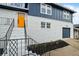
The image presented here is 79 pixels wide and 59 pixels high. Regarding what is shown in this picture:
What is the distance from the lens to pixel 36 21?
2760 mm

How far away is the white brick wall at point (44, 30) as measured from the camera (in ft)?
9.09

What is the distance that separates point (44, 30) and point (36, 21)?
216 millimetres

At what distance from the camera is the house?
8.89 ft

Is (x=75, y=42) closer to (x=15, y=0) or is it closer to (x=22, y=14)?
(x=22, y=14)

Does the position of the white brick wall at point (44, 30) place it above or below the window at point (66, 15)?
below

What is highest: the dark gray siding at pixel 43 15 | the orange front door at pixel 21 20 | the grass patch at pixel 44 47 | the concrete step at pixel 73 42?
the dark gray siding at pixel 43 15

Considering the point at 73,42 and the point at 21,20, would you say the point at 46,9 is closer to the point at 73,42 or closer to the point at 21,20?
the point at 21,20

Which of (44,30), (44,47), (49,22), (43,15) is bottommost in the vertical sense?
(44,47)

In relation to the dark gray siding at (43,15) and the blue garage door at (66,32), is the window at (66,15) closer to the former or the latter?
the dark gray siding at (43,15)

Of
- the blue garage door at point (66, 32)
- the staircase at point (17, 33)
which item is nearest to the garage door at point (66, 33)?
the blue garage door at point (66, 32)

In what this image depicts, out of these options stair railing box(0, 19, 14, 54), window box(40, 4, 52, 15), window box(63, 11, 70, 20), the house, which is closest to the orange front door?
the house

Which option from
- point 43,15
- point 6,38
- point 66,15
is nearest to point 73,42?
point 66,15

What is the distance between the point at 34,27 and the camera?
2783mm

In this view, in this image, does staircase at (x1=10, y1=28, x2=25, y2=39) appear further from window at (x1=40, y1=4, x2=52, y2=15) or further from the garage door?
the garage door
